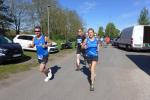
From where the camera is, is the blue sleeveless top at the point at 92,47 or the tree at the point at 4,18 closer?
the blue sleeveless top at the point at 92,47

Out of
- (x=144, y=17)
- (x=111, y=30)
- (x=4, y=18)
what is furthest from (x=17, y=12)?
(x=111, y=30)

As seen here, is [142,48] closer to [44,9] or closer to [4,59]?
[4,59]

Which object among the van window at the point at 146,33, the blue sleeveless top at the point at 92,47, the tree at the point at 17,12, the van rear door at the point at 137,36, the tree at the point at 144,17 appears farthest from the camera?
the tree at the point at 144,17

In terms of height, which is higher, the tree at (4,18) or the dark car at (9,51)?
the tree at (4,18)

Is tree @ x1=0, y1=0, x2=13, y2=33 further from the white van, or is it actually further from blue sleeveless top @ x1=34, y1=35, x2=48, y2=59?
blue sleeveless top @ x1=34, y1=35, x2=48, y2=59

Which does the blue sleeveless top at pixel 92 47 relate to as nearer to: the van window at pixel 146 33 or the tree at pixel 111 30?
the van window at pixel 146 33

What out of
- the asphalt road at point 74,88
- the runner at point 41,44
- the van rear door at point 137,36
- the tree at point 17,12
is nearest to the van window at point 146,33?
the van rear door at point 137,36

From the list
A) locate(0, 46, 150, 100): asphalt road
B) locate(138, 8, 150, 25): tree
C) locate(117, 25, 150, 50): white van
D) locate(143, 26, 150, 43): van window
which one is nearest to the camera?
locate(0, 46, 150, 100): asphalt road

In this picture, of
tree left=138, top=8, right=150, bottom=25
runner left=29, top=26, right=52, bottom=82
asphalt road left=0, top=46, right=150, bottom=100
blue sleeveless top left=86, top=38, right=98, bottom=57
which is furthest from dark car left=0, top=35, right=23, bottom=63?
tree left=138, top=8, right=150, bottom=25

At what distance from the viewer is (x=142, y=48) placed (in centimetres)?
2780

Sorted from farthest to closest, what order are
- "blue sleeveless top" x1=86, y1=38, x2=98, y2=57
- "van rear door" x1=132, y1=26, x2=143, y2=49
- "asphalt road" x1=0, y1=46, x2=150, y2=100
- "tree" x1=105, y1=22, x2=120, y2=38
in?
1. "tree" x1=105, y1=22, x2=120, y2=38
2. "van rear door" x1=132, y1=26, x2=143, y2=49
3. "blue sleeveless top" x1=86, y1=38, x2=98, y2=57
4. "asphalt road" x1=0, y1=46, x2=150, y2=100

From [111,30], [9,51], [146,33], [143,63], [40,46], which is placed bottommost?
[143,63]

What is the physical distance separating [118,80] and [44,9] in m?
43.5

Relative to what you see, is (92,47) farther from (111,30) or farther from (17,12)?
(111,30)
